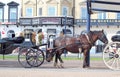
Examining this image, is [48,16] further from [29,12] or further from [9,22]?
[9,22]

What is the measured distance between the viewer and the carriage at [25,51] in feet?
53.7

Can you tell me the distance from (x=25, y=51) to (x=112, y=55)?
3.69 metres

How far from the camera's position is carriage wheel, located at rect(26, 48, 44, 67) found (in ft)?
53.5

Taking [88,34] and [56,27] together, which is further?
[56,27]

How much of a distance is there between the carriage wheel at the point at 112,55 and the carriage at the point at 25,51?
2.62 meters

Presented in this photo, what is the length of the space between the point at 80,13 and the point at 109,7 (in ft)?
121

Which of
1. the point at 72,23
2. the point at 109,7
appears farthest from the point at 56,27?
the point at 109,7

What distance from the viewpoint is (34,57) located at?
1628 cm

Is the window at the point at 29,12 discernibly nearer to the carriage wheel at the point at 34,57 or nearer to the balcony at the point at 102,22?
the balcony at the point at 102,22

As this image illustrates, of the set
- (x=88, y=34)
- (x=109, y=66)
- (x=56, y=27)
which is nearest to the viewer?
(x=109, y=66)

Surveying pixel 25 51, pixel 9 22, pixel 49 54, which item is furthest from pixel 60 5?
pixel 49 54

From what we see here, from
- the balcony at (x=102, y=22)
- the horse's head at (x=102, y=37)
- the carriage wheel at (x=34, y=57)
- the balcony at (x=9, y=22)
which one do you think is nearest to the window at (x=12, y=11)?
the balcony at (x=9, y=22)

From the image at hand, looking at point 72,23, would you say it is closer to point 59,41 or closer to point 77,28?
point 77,28

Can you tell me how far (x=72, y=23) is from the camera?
172ft
